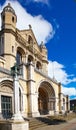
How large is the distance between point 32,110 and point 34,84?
380 cm

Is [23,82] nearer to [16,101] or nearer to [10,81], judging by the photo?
[10,81]

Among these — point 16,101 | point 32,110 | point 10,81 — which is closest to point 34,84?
point 32,110

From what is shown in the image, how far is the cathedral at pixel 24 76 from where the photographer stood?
27.3 meters

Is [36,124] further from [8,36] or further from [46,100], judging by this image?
[46,100]

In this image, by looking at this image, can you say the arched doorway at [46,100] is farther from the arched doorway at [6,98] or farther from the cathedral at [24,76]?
the arched doorway at [6,98]

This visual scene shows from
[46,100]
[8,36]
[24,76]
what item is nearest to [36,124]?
[24,76]

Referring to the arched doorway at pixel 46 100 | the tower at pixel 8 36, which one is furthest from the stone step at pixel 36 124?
the arched doorway at pixel 46 100

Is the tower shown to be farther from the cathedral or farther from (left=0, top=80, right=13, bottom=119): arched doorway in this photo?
(left=0, top=80, right=13, bottom=119): arched doorway

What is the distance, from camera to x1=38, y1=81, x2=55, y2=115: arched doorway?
1634 inches

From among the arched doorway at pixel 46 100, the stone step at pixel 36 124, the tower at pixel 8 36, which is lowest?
A: the stone step at pixel 36 124

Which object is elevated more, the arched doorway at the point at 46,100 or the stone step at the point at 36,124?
the arched doorway at the point at 46,100

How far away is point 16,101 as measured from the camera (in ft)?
58.2

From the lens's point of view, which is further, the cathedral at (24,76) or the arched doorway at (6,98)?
the cathedral at (24,76)

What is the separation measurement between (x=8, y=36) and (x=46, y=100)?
14.4 meters
